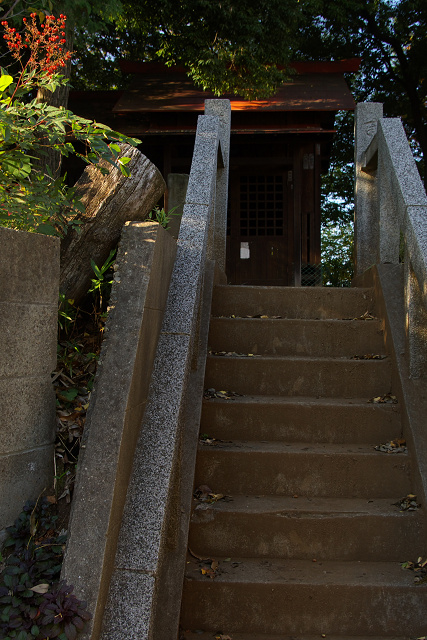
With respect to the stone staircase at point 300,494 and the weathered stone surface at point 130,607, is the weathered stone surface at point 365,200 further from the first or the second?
the weathered stone surface at point 130,607

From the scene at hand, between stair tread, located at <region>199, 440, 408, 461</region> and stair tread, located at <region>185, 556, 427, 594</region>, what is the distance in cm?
60

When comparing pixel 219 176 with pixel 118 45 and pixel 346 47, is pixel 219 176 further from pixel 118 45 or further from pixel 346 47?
pixel 346 47

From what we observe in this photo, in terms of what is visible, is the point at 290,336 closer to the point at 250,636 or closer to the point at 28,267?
the point at 250,636

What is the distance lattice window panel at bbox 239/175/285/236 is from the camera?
39.1ft

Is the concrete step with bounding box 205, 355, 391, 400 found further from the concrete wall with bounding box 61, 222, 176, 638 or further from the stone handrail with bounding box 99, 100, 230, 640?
the concrete wall with bounding box 61, 222, 176, 638

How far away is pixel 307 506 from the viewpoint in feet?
10.3

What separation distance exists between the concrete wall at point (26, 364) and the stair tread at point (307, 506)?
3.20ft

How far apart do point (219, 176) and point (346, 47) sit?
1318cm

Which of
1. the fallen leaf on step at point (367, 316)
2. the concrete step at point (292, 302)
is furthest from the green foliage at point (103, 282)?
the fallen leaf on step at point (367, 316)

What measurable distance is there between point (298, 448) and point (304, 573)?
770mm

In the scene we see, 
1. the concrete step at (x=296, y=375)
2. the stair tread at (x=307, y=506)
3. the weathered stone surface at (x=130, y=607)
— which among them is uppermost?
the concrete step at (x=296, y=375)

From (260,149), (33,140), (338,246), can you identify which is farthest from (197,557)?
(338,246)

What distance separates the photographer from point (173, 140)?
37.3ft

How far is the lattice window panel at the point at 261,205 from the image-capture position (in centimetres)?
1191
